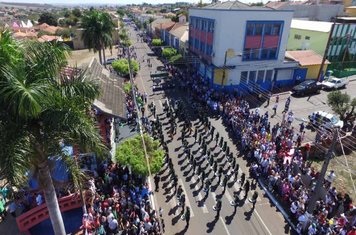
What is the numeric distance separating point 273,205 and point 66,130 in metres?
14.2

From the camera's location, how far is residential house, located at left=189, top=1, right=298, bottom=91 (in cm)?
3506

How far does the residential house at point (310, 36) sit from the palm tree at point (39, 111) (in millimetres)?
46609

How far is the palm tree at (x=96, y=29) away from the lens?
37.5 meters

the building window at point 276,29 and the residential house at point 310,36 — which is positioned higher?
the building window at point 276,29

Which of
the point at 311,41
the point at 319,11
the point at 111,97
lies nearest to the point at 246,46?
the point at 311,41

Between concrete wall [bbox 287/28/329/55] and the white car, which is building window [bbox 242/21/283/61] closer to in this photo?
the white car

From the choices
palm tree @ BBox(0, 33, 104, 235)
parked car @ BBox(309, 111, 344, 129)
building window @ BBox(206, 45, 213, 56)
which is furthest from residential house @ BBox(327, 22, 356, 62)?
palm tree @ BBox(0, 33, 104, 235)

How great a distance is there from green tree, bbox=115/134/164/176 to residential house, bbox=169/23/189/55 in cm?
3554

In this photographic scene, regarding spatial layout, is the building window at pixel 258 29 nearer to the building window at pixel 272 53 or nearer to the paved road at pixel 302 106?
the building window at pixel 272 53

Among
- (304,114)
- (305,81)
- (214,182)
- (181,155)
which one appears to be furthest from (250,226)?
(305,81)

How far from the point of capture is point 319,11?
243ft

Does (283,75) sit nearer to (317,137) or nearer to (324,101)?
(324,101)

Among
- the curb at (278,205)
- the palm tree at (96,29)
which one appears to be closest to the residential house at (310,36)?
the palm tree at (96,29)

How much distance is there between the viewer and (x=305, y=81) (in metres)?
37.6
